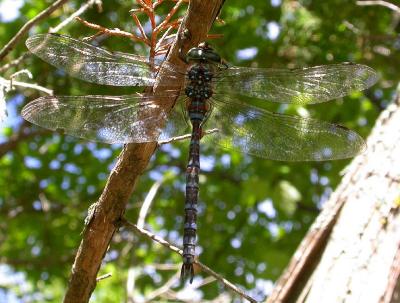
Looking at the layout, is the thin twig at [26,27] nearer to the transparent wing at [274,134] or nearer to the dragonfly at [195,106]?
the dragonfly at [195,106]

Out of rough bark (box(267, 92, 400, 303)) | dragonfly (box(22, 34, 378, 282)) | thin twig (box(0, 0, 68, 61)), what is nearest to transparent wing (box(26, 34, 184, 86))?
dragonfly (box(22, 34, 378, 282))

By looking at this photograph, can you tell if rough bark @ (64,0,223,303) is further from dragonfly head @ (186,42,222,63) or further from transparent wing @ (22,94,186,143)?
transparent wing @ (22,94,186,143)

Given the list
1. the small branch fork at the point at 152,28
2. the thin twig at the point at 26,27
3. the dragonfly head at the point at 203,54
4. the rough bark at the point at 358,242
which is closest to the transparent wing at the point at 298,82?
the dragonfly head at the point at 203,54

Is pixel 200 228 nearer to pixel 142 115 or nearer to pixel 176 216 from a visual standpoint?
pixel 176 216

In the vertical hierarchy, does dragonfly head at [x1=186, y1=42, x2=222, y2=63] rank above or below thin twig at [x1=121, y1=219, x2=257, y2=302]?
above

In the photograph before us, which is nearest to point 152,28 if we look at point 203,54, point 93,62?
point 203,54

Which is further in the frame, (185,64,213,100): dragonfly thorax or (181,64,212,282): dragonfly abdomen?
(185,64,213,100): dragonfly thorax

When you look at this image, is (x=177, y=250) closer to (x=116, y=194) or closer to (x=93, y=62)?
(x=116, y=194)
